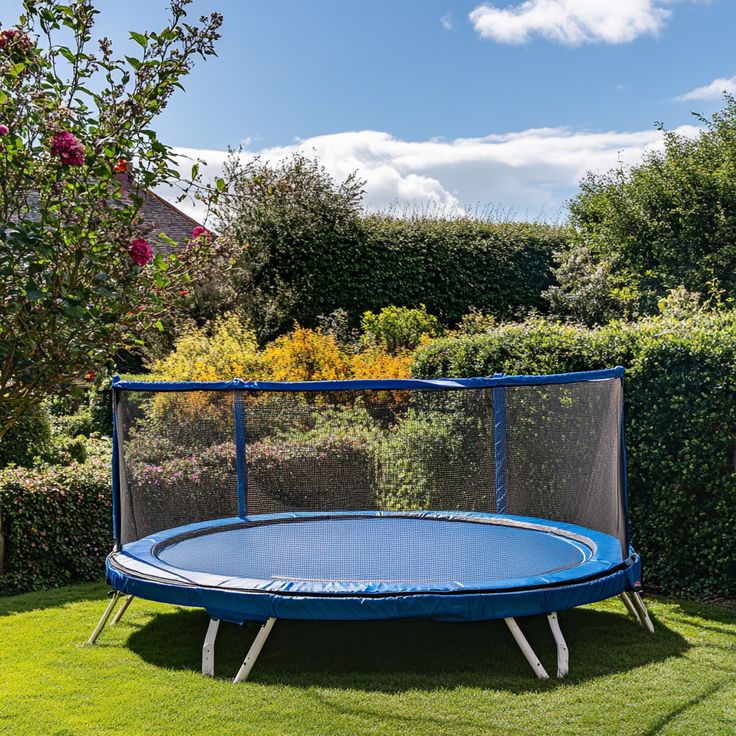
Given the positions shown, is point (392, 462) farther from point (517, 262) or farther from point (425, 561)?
point (517, 262)

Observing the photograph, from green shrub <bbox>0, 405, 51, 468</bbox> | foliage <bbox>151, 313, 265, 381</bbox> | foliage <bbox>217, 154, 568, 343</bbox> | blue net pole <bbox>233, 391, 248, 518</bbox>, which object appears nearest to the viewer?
blue net pole <bbox>233, 391, 248, 518</bbox>

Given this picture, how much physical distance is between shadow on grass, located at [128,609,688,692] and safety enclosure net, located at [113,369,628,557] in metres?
0.54

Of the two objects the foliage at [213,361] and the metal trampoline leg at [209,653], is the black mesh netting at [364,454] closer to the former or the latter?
the metal trampoline leg at [209,653]

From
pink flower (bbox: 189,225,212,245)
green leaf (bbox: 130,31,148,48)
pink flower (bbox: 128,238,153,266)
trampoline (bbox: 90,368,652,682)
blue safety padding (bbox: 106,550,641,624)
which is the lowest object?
blue safety padding (bbox: 106,550,641,624)

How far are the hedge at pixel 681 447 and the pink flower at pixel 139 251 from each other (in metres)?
3.32

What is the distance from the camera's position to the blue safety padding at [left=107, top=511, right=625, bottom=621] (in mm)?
3721

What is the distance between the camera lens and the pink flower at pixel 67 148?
2.63 meters

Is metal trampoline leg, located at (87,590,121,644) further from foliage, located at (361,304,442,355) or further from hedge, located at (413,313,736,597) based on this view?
foliage, located at (361,304,442,355)

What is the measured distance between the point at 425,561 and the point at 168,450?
5.18ft

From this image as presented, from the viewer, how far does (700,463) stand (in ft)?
16.3

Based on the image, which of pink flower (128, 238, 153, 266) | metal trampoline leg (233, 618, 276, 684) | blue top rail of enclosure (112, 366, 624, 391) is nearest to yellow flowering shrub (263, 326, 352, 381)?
blue top rail of enclosure (112, 366, 624, 391)

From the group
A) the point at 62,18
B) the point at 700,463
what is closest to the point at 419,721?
the point at 700,463

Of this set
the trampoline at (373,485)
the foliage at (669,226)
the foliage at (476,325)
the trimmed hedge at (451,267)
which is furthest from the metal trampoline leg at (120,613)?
the trimmed hedge at (451,267)

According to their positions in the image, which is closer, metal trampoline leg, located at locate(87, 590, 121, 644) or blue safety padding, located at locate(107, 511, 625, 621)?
blue safety padding, located at locate(107, 511, 625, 621)
